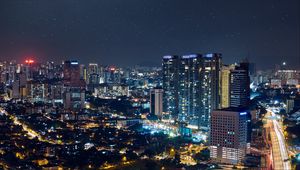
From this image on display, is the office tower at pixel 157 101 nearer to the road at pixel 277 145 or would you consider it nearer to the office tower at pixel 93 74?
the road at pixel 277 145

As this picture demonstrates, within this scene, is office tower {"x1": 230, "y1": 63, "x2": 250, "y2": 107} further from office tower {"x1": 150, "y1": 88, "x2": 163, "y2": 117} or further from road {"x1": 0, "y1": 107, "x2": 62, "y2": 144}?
road {"x1": 0, "y1": 107, "x2": 62, "y2": 144}

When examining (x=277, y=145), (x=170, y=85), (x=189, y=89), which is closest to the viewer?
(x=277, y=145)

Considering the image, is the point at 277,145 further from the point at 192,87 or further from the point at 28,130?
the point at 28,130

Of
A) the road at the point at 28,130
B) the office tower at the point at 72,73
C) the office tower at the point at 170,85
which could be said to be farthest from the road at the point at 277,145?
the office tower at the point at 72,73

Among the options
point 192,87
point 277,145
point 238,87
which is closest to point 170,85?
point 192,87

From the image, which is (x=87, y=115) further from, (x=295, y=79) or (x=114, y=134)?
(x=295, y=79)

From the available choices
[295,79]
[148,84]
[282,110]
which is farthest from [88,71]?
[282,110]

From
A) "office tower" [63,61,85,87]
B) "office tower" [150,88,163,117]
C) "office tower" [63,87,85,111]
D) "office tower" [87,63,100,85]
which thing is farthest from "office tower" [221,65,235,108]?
"office tower" [87,63,100,85]
